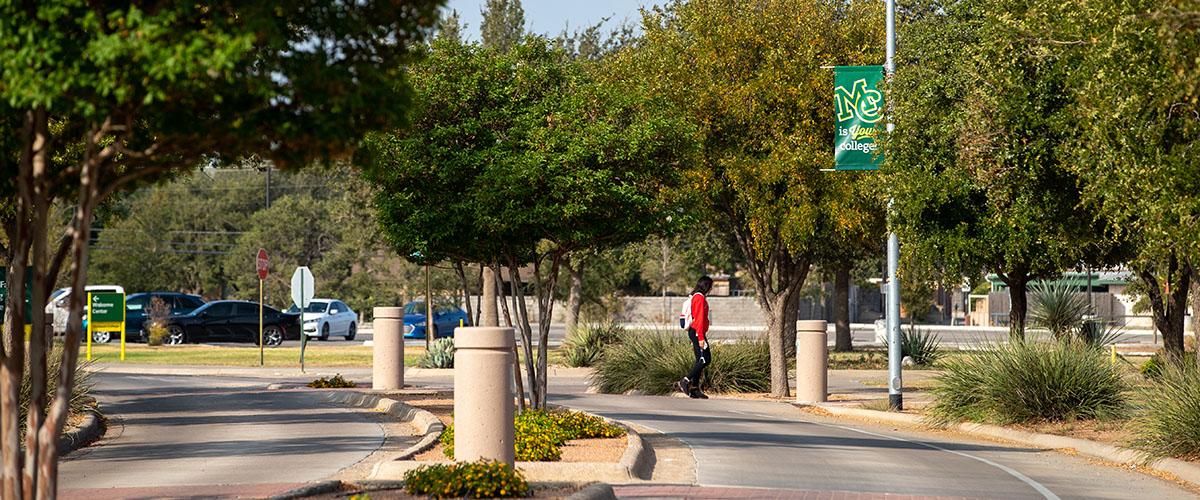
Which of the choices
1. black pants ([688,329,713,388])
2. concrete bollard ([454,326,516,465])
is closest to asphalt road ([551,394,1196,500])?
black pants ([688,329,713,388])

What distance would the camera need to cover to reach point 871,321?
71.6 m

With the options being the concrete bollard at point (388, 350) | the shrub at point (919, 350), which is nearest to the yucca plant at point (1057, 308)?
the shrub at point (919, 350)

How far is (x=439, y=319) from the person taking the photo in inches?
1736

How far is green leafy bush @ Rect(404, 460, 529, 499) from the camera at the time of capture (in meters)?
8.25

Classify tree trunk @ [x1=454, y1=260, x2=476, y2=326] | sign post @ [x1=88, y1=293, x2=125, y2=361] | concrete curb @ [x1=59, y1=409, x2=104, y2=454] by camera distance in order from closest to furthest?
concrete curb @ [x1=59, y1=409, x2=104, y2=454]
tree trunk @ [x1=454, y1=260, x2=476, y2=326]
sign post @ [x1=88, y1=293, x2=125, y2=361]

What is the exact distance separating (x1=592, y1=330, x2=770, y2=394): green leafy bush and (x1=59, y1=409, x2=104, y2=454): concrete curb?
386 inches

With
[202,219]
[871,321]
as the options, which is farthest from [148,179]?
[202,219]

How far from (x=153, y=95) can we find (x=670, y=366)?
17260 millimetres

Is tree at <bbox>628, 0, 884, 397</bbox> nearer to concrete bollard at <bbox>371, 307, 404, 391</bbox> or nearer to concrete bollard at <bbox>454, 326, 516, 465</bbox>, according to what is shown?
concrete bollard at <bbox>371, 307, 404, 391</bbox>

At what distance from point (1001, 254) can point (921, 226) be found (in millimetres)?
1335

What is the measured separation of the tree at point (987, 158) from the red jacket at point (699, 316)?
3.57m

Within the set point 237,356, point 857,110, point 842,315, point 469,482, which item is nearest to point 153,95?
point 469,482

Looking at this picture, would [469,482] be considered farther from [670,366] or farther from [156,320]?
[156,320]

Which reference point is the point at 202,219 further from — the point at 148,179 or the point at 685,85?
the point at 148,179
